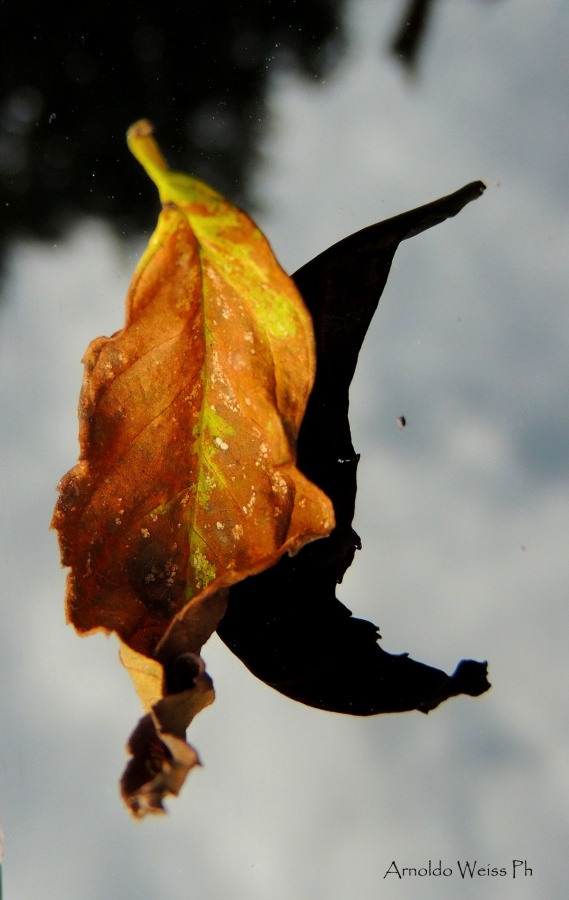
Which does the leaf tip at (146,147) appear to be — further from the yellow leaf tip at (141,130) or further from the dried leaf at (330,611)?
the dried leaf at (330,611)

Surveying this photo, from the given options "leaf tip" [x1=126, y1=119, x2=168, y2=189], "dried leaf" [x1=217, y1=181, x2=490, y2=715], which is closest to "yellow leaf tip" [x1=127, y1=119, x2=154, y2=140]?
"leaf tip" [x1=126, y1=119, x2=168, y2=189]

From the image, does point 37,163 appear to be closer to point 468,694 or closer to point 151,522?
point 151,522

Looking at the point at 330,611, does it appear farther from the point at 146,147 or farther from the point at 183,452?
the point at 146,147

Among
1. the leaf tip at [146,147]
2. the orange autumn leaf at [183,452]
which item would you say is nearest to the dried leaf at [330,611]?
the orange autumn leaf at [183,452]

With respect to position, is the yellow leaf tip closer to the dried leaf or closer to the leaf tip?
the leaf tip

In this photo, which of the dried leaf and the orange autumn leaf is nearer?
the orange autumn leaf
